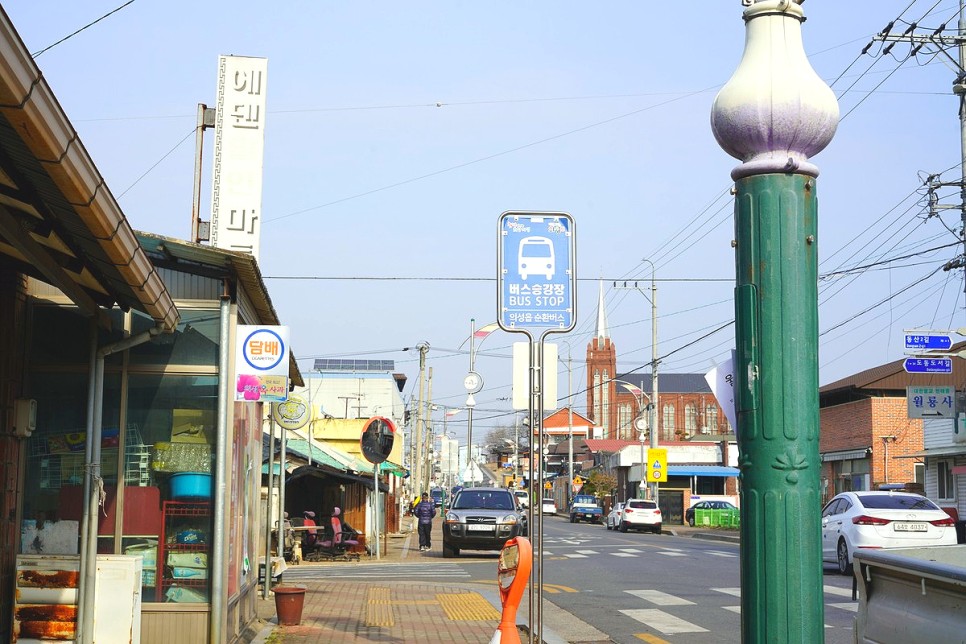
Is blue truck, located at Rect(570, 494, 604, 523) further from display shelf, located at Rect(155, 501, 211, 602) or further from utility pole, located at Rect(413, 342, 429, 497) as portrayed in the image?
display shelf, located at Rect(155, 501, 211, 602)

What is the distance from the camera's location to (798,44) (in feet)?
16.4

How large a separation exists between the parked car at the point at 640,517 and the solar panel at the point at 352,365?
127ft

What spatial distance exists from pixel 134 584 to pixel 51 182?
13.4 feet

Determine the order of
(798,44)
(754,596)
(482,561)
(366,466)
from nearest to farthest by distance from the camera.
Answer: (754,596) → (798,44) → (482,561) → (366,466)

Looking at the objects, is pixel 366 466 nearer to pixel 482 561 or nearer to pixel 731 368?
pixel 482 561

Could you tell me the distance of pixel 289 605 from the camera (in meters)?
12.8

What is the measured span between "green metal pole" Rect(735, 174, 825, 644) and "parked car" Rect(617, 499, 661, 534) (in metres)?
42.8

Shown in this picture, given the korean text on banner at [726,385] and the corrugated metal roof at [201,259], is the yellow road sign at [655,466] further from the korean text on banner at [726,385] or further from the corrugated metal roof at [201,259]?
the korean text on banner at [726,385]

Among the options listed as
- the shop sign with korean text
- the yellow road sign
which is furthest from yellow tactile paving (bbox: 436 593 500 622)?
the yellow road sign

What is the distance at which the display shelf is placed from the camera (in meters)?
10.1

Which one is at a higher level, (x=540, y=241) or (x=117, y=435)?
(x=540, y=241)

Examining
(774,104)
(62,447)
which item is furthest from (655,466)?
(774,104)

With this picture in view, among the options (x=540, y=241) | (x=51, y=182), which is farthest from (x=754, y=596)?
(x=540, y=241)

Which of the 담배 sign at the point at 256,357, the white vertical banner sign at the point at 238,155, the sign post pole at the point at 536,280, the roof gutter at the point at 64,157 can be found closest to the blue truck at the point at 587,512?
the white vertical banner sign at the point at 238,155
